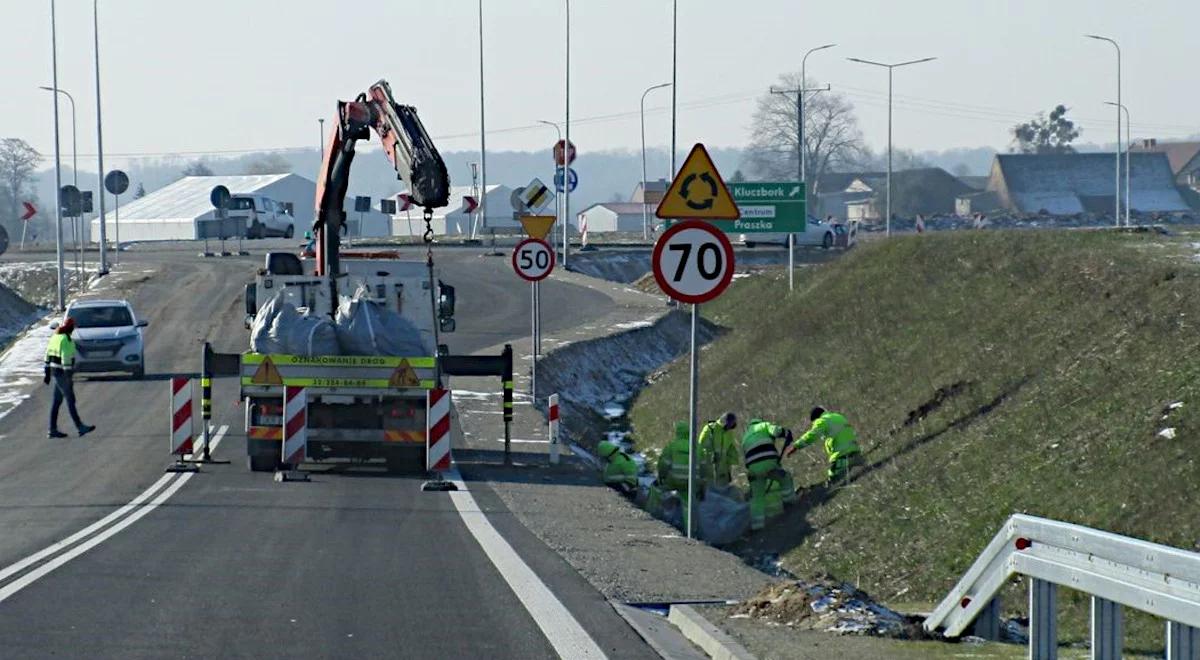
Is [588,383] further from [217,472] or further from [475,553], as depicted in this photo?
[475,553]

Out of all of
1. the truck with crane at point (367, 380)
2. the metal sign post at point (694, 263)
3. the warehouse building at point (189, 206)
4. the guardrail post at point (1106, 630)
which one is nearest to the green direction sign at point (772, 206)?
the truck with crane at point (367, 380)

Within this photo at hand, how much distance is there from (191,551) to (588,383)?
24.3 metres

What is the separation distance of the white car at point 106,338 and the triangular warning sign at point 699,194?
2218 cm

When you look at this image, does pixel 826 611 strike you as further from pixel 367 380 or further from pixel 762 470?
pixel 367 380

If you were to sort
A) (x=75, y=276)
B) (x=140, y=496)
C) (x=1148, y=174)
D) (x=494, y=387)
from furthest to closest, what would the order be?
(x=1148, y=174) → (x=75, y=276) → (x=494, y=387) → (x=140, y=496)

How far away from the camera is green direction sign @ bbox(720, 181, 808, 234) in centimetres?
3819

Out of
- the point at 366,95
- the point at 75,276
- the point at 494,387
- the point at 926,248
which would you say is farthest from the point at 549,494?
the point at 75,276

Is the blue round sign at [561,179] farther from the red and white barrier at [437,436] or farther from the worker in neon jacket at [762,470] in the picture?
the red and white barrier at [437,436]

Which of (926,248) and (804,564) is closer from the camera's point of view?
(804,564)

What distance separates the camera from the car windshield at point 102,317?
35.0 m

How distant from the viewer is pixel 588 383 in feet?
123

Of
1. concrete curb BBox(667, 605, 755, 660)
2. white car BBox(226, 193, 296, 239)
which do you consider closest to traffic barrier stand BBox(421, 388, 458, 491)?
concrete curb BBox(667, 605, 755, 660)

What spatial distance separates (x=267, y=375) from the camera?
805 inches

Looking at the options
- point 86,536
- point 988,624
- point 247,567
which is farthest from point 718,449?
point 988,624
